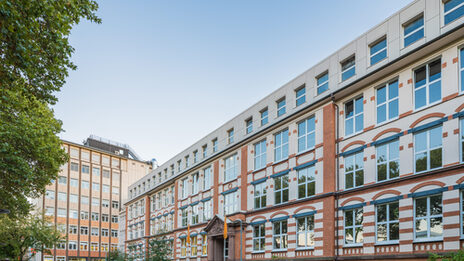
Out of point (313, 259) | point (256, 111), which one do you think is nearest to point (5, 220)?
point (256, 111)

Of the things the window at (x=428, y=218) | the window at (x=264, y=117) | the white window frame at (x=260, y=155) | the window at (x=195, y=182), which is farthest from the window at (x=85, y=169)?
the window at (x=428, y=218)

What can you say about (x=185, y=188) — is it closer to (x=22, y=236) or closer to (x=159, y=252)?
(x=159, y=252)

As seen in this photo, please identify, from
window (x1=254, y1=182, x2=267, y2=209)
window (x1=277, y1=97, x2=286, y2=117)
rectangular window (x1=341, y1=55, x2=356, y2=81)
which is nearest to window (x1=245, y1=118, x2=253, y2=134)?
window (x1=277, y1=97, x2=286, y2=117)

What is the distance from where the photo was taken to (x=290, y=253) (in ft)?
91.7

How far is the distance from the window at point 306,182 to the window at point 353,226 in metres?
3.33

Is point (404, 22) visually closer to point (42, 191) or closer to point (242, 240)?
point (242, 240)

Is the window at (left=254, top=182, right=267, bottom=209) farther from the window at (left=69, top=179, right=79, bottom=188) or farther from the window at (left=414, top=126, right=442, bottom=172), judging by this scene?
the window at (left=69, top=179, right=79, bottom=188)

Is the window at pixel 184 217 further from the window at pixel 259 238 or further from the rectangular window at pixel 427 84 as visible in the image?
the rectangular window at pixel 427 84

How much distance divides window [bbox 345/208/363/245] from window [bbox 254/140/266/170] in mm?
9845

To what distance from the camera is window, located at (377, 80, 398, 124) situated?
22438mm

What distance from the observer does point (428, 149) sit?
2011cm

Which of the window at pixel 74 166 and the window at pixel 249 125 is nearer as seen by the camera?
the window at pixel 249 125

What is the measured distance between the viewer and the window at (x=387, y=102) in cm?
2244

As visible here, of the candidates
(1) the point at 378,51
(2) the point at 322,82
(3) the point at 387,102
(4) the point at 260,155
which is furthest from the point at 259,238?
(1) the point at 378,51
